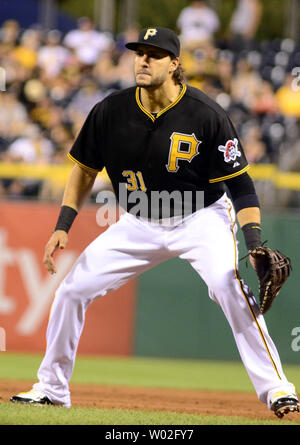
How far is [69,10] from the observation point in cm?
3978

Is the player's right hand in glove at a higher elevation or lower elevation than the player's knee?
higher

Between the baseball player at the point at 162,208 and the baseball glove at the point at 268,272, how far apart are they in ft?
0.23

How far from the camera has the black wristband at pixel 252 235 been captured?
15.5 feet

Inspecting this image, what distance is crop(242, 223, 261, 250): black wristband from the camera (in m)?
4.72

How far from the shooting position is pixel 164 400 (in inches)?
230

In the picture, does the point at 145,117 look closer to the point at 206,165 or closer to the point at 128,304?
the point at 206,165

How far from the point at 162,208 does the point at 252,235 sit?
1.87 feet

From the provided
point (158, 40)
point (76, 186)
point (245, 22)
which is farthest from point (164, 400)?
point (245, 22)

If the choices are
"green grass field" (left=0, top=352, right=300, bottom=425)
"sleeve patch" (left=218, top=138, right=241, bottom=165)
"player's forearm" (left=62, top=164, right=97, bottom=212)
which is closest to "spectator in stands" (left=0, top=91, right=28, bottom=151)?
"green grass field" (left=0, top=352, right=300, bottom=425)

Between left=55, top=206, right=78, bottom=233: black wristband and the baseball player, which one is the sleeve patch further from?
left=55, top=206, right=78, bottom=233: black wristband

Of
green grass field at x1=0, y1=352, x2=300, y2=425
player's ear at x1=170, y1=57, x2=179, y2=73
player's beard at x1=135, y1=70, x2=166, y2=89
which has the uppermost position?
player's ear at x1=170, y1=57, x2=179, y2=73

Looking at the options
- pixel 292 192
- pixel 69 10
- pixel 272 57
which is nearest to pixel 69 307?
pixel 292 192

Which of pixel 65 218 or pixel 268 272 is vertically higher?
pixel 65 218

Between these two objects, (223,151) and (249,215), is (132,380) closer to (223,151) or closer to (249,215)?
(249,215)
